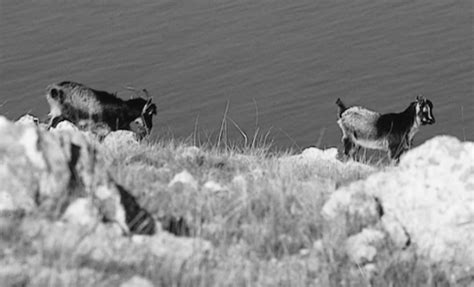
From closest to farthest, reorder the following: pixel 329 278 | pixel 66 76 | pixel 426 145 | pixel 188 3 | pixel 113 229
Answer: pixel 113 229
pixel 329 278
pixel 426 145
pixel 66 76
pixel 188 3

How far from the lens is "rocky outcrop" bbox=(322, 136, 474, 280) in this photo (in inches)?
219

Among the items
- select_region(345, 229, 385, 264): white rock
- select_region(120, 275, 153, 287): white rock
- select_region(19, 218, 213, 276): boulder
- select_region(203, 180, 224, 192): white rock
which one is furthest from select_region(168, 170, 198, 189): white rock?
select_region(120, 275, 153, 287): white rock

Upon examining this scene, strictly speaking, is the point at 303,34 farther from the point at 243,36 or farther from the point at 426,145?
the point at 426,145

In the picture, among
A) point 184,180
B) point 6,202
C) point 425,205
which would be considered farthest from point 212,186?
point 6,202

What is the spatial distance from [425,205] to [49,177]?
2.03 m

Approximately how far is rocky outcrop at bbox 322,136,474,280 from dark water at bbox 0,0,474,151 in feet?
36.5

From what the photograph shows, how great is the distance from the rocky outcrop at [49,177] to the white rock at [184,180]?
39.7 inches

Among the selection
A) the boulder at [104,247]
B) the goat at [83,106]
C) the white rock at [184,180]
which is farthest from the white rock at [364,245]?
the goat at [83,106]

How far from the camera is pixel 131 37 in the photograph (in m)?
21.7

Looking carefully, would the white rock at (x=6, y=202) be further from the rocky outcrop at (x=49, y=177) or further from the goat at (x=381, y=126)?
the goat at (x=381, y=126)

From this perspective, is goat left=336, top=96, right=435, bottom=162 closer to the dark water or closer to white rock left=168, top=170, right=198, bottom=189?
the dark water

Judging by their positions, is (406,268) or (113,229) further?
(406,268)

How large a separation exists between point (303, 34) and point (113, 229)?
16474 millimetres

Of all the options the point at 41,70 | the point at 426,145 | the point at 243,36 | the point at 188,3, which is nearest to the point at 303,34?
the point at 243,36
